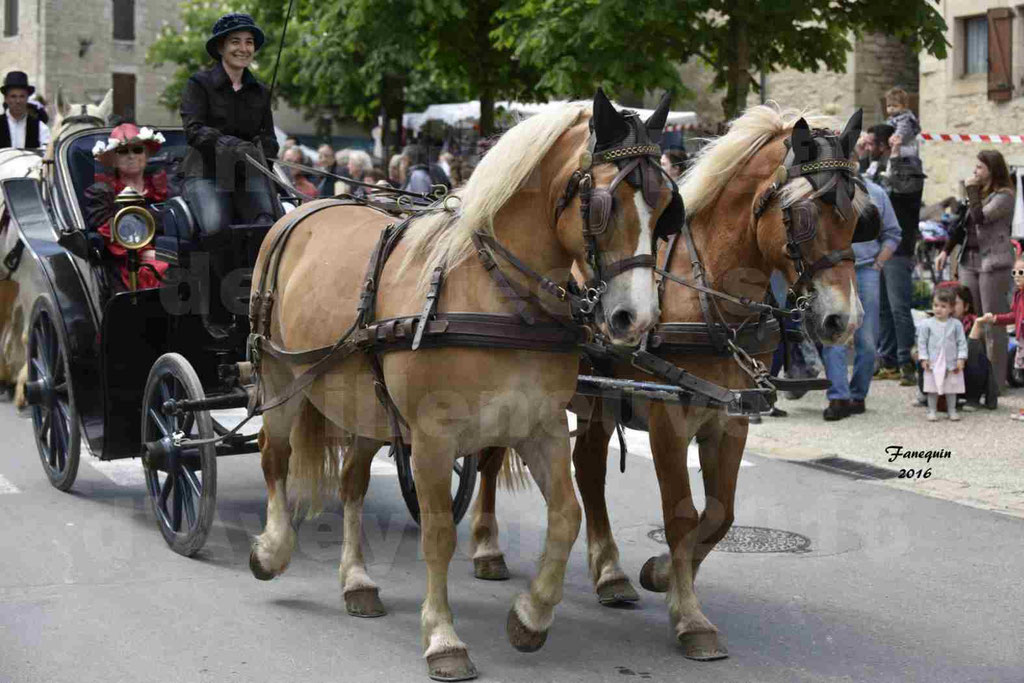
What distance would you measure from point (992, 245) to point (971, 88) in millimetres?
8726

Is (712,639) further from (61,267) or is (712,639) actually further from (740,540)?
(61,267)

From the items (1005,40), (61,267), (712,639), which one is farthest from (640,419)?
(1005,40)

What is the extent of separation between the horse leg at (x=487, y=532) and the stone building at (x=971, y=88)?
13.3 metres

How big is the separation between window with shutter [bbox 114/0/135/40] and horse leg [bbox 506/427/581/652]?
37.3 metres

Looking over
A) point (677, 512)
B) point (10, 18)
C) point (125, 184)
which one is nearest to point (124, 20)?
point (10, 18)

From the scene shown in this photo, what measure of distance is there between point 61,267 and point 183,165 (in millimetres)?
1074

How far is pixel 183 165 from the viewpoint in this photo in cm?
711

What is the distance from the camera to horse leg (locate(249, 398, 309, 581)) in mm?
5957

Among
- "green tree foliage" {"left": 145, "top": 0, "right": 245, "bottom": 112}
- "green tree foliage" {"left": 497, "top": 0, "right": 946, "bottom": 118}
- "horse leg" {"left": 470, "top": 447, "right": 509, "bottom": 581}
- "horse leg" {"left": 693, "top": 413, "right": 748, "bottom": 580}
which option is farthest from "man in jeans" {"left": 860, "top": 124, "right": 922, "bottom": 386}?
"green tree foliage" {"left": 145, "top": 0, "right": 245, "bottom": 112}

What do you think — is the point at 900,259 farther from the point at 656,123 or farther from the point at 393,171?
the point at 656,123

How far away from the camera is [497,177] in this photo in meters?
4.77

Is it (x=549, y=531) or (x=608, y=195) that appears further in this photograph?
(x=549, y=531)

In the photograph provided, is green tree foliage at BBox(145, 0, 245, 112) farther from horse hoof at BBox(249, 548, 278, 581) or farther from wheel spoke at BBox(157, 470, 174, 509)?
horse hoof at BBox(249, 548, 278, 581)

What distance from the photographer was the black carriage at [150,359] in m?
6.51
